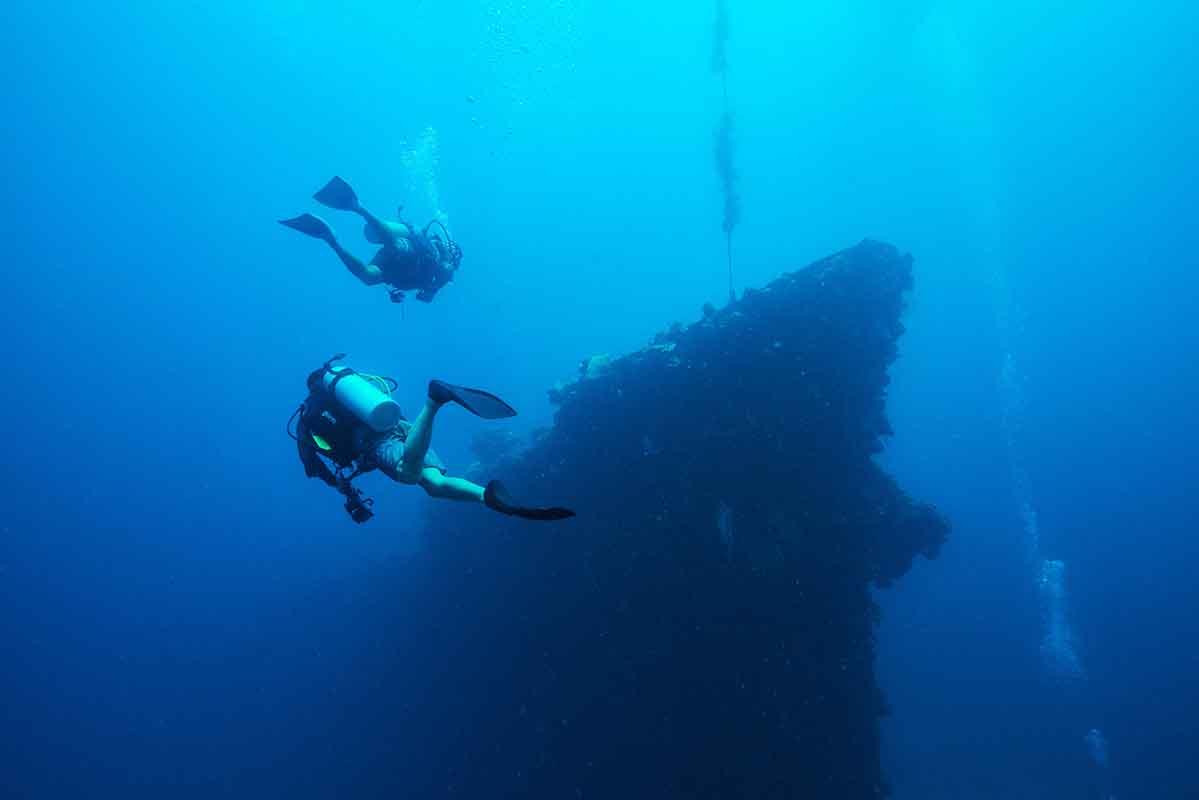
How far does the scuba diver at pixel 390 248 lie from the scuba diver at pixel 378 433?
8.65 ft

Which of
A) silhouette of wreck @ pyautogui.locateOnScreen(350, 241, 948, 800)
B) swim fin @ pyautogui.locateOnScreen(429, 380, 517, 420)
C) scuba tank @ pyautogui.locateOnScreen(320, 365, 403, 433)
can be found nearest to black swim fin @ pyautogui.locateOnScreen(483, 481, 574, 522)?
swim fin @ pyautogui.locateOnScreen(429, 380, 517, 420)

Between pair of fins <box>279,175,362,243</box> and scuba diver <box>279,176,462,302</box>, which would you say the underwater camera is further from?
pair of fins <box>279,175,362,243</box>

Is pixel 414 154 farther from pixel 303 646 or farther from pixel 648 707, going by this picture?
pixel 648 707

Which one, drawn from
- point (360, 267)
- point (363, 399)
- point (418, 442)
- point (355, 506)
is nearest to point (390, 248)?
point (360, 267)

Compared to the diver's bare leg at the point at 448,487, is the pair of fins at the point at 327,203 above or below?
above

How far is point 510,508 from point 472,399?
32.3 inches

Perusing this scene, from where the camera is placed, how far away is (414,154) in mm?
27359

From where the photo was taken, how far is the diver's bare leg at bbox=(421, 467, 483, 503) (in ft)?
14.8

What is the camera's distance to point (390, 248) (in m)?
7.80

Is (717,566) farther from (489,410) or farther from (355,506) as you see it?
(489,410)

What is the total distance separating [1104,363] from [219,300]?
144565 mm

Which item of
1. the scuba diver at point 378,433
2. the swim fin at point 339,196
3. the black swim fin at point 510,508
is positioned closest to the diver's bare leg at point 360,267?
the swim fin at point 339,196

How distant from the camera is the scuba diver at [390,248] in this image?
780 cm

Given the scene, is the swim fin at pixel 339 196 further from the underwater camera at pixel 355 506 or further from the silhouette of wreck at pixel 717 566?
the silhouette of wreck at pixel 717 566
